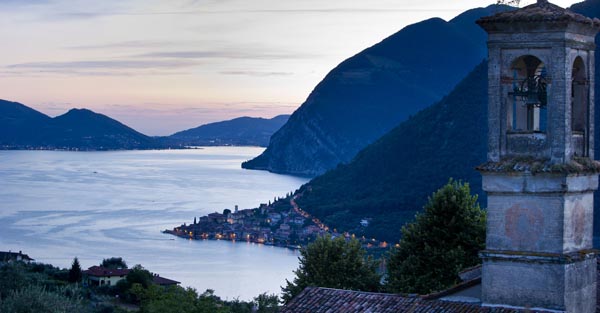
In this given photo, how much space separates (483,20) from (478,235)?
33.5 feet

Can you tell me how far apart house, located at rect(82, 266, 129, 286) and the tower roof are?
41427 mm

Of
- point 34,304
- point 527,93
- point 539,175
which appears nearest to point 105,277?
point 34,304

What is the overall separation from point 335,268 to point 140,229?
85.6 metres

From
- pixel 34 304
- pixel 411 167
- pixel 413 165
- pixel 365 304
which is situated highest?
pixel 365 304

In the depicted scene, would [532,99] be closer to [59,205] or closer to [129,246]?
[129,246]

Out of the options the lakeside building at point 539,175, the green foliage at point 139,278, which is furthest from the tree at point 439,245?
the green foliage at point 139,278

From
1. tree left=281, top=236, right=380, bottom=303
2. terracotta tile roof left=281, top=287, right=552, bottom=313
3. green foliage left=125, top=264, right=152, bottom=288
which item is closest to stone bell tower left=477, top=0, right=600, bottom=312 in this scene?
terracotta tile roof left=281, top=287, right=552, bottom=313

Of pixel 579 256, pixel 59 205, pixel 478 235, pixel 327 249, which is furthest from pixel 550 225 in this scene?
pixel 59 205

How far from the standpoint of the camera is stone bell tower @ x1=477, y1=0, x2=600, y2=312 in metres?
13.6

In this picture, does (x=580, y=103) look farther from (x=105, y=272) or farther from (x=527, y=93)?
(x=105, y=272)

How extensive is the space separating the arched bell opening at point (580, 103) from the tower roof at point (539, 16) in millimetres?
683

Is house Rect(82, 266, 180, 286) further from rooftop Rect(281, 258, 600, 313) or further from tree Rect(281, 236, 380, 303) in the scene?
rooftop Rect(281, 258, 600, 313)

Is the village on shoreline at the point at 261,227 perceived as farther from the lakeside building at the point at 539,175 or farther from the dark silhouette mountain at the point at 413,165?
the lakeside building at the point at 539,175

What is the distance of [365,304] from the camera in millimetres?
15062
